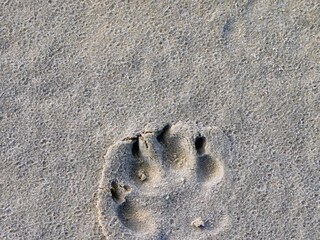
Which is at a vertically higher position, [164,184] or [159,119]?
[159,119]

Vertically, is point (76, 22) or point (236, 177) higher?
point (76, 22)

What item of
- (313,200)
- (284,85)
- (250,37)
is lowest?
(313,200)

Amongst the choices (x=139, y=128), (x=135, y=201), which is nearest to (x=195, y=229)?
(x=135, y=201)

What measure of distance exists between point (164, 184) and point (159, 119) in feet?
0.49

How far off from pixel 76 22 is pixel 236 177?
52 cm

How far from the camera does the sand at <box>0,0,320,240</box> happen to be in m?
1.58

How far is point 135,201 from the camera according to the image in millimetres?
1576

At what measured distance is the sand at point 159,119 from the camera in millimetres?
1578

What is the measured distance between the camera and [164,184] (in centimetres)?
159

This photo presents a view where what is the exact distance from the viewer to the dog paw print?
1.57m

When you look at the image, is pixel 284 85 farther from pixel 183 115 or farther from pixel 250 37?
pixel 183 115

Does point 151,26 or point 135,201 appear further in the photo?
point 151,26

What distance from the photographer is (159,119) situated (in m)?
1.64

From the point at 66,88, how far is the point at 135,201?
304 millimetres
